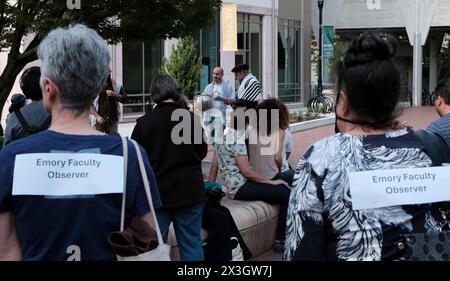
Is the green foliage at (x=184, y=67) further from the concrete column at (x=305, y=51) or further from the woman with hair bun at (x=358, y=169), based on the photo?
the woman with hair bun at (x=358, y=169)

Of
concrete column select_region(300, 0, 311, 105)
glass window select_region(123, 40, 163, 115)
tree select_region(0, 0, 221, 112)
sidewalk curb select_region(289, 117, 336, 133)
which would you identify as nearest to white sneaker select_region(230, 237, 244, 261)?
tree select_region(0, 0, 221, 112)

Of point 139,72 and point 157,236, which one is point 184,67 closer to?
point 139,72

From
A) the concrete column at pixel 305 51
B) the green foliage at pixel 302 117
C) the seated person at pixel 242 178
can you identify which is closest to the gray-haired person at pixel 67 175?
the seated person at pixel 242 178

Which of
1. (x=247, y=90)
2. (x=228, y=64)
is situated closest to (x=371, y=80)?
(x=247, y=90)

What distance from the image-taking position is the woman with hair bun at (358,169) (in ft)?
7.39

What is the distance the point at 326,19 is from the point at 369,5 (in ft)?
8.56

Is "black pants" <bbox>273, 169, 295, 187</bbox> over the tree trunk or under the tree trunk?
under

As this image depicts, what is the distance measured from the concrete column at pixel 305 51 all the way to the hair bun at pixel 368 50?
3234 centimetres

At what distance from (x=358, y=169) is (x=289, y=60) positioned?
31547 mm

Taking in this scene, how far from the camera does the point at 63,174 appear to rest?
2268mm

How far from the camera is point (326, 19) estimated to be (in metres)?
39.6

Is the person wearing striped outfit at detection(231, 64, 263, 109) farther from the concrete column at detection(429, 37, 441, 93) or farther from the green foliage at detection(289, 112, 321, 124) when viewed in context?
the concrete column at detection(429, 37, 441, 93)

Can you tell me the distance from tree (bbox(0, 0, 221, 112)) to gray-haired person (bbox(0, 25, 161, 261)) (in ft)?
16.4

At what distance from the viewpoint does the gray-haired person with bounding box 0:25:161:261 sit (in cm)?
226
